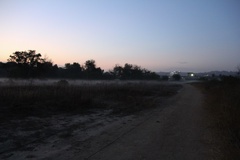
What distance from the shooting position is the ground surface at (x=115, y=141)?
8.80 meters

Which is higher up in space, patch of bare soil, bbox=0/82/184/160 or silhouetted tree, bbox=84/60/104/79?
silhouetted tree, bbox=84/60/104/79

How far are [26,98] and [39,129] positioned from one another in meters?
6.77

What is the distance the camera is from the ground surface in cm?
880

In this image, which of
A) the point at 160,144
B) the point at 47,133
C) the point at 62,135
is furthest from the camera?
the point at 47,133

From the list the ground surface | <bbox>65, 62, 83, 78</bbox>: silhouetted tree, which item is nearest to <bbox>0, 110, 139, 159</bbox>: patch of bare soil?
the ground surface

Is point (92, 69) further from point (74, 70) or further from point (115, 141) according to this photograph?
point (115, 141)

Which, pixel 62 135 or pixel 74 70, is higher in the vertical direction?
pixel 74 70

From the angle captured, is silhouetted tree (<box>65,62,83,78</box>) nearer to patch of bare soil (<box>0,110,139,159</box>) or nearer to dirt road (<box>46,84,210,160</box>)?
patch of bare soil (<box>0,110,139,159</box>)

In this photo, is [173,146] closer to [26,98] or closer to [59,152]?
[59,152]

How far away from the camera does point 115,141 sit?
10625mm

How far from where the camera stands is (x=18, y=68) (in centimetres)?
5778

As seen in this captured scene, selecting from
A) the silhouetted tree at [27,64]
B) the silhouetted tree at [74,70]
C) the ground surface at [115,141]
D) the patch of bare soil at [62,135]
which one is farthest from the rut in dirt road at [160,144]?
the silhouetted tree at [74,70]

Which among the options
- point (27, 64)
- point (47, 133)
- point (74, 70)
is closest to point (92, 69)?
point (74, 70)

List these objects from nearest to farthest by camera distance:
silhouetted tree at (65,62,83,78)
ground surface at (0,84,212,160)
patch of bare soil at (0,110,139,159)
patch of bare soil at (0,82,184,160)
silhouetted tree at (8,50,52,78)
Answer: ground surface at (0,84,212,160), patch of bare soil at (0,82,184,160), patch of bare soil at (0,110,139,159), silhouetted tree at (8,50,52,78), silhouetted tree at (65,62,83,78)
